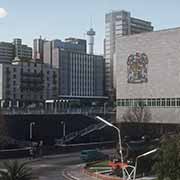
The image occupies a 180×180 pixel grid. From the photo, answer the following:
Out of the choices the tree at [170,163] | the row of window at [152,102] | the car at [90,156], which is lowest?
the car at [90,156]

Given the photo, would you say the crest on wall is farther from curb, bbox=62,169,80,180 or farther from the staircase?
curb, bbox=62,169,80,180

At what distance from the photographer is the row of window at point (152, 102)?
86.2 meters

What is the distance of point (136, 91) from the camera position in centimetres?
9219

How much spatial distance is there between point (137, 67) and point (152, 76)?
13.2ft

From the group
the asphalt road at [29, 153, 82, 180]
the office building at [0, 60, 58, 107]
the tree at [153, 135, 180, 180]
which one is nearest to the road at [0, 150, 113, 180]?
the asphalt road at [29, 153, 82, 180]

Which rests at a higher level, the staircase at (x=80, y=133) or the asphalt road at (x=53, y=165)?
the staircase at (x=80, y=133)

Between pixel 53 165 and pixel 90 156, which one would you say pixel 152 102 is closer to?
pixel 90 156

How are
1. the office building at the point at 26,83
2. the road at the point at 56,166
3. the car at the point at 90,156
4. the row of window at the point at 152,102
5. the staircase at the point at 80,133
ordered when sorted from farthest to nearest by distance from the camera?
the office building at the point at 26,83
the row of window at the point at 152,102
the staircase at the point at 80,133
the car at the point at 90,156
the road at the point at 56,166

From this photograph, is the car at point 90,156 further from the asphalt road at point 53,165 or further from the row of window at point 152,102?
the row of window at point 152,102

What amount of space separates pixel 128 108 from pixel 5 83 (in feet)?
235

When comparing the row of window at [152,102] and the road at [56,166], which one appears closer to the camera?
the road at [56,166]

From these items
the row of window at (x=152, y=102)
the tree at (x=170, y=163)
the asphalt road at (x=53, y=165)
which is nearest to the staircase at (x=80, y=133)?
the row of window at (x=152, y=102)

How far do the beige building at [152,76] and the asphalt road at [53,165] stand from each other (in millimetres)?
28895

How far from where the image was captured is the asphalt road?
44844 mm
